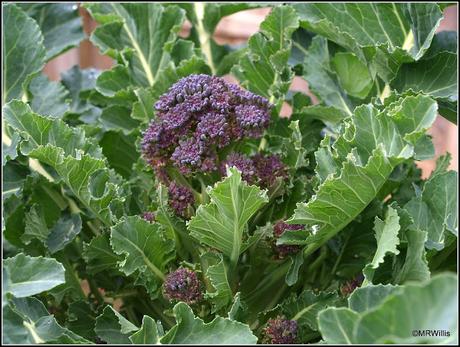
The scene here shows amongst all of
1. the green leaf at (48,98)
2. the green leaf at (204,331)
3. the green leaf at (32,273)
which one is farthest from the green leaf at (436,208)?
the green leaf at (48,98)

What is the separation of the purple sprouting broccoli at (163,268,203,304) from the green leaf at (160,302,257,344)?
0.09m

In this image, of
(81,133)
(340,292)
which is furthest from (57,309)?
(340,292)

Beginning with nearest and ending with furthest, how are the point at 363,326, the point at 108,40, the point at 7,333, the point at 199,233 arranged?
the point at 363,326 → the point at 7,333 → the point at 199,233 → the point at 108,40

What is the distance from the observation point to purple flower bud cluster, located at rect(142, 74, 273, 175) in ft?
2.21

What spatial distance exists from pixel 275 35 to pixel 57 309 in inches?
16.6

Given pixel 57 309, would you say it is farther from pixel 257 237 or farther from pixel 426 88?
pixel 426 88

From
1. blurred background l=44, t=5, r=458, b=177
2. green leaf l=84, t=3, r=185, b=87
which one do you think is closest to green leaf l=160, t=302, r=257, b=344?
green leaf l=84, t=3, r=185, b=87

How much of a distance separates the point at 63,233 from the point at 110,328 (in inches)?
5.4

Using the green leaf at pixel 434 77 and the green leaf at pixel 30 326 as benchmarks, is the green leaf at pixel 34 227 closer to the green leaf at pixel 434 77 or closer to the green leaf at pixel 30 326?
the green leaf at pixel 30 326

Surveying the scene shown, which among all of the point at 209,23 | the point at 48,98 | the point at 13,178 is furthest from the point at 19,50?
the point at 209,23

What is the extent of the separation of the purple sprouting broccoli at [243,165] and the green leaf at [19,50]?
311 mm

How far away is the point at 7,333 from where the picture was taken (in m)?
0.54

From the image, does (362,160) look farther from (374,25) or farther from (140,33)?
(140,33)

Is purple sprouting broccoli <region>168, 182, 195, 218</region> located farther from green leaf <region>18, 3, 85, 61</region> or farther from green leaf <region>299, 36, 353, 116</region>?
green leaf <region>18, 3, 85, 61</region>
